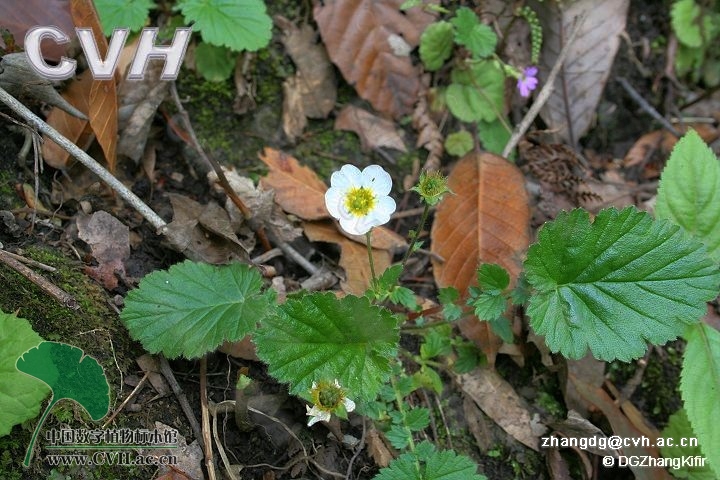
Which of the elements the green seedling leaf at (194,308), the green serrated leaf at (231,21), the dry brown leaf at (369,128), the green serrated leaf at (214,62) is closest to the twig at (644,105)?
the dry brown leaf at (369,128)

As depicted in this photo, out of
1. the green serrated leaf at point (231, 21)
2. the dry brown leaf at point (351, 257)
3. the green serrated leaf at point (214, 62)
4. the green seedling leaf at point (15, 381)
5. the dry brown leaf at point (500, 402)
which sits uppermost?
the green serrated leaf at point (231, 21)

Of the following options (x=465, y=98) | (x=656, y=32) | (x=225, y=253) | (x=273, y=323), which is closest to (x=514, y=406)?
(x=273, y=323)

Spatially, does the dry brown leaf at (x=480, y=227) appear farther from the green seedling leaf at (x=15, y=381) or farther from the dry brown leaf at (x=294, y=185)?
the green seedling leaf at (x=15, y=381)

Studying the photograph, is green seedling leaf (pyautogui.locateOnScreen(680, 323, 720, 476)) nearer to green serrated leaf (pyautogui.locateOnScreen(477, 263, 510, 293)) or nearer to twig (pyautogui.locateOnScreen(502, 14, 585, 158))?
green serrated leaf (pyautogui.locateOnScreen(477, 263, 510, 293))

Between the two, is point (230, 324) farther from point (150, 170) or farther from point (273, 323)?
point (150, 170)

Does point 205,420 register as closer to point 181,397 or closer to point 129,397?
point 181,397
